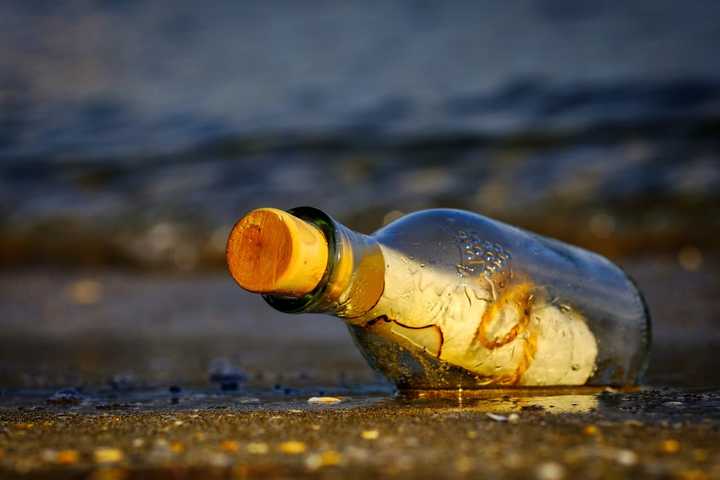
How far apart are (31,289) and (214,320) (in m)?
1.99

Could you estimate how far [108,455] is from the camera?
148 centimetres

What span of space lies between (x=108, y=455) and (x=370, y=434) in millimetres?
430

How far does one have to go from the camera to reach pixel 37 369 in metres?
3.54

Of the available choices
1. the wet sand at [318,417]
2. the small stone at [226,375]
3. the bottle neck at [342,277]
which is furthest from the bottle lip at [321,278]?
the small stone at [226,375]

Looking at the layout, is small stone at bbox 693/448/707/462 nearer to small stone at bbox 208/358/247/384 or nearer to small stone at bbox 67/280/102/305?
small stone at bbox 208/358/247/384

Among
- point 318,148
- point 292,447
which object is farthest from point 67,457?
point 318,148

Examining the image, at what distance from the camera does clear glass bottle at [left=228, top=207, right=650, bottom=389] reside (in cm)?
184

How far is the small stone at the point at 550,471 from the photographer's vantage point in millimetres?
1241

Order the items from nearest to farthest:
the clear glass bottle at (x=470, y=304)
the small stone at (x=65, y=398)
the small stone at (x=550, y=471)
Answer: the small stone at (x=550, y=471), the clear glass bottle at (x=470, y=304), the small stone at (x=65, y=398)

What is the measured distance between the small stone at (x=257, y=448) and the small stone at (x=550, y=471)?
43cm

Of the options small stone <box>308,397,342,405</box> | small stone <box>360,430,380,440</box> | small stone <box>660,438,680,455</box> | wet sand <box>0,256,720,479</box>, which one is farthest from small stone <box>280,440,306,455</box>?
small stone <box>308,397,342,405</box>

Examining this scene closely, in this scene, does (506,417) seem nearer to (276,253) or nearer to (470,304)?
(470,304)

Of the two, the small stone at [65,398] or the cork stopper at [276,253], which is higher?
the cork stopper at [276,253]

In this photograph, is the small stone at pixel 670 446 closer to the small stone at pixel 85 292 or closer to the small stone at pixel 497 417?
the small stone at pixel 497 417
